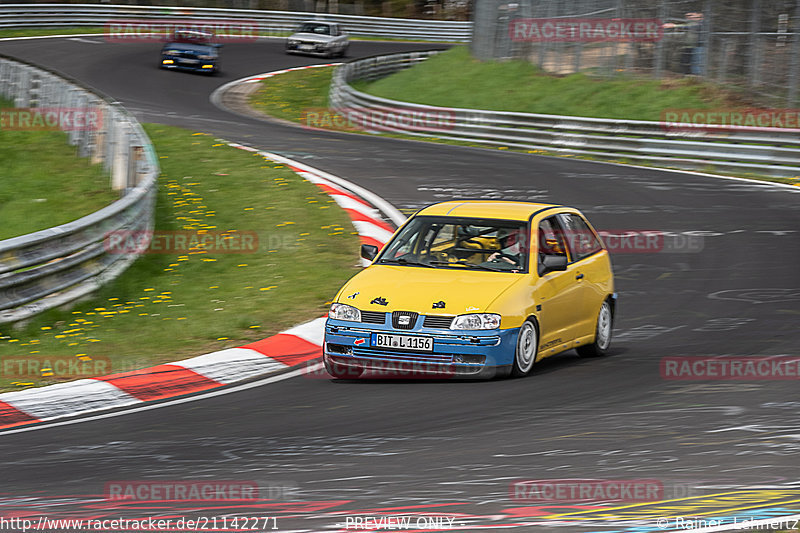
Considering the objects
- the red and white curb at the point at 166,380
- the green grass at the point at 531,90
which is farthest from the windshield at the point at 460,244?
the green grass at the point at 531,90

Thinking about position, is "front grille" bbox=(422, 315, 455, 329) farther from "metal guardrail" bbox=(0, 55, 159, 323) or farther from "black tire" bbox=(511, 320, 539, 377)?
"metal guardrail" bbox=(0, 55, 159, 323)

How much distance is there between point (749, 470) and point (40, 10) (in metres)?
45.8

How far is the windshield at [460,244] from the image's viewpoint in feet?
30.8

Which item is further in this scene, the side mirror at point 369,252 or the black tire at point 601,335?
the black tire at point 601,335

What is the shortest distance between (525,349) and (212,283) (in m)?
5.30

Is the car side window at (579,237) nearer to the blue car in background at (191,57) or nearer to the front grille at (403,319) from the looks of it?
the front grille at (403,319)

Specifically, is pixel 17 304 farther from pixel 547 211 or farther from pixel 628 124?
pixel 628 124

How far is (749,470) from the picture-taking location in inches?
237

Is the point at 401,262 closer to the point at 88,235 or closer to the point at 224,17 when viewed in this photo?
the point at 88,235

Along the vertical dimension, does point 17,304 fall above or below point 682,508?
below

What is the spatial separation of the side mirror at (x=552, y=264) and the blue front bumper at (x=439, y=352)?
0.84m

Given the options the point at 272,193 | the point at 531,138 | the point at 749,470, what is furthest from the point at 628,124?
the point at 749,470

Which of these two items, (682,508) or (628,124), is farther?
(628,124)

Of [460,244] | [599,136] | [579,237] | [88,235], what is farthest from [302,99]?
[460,244]
